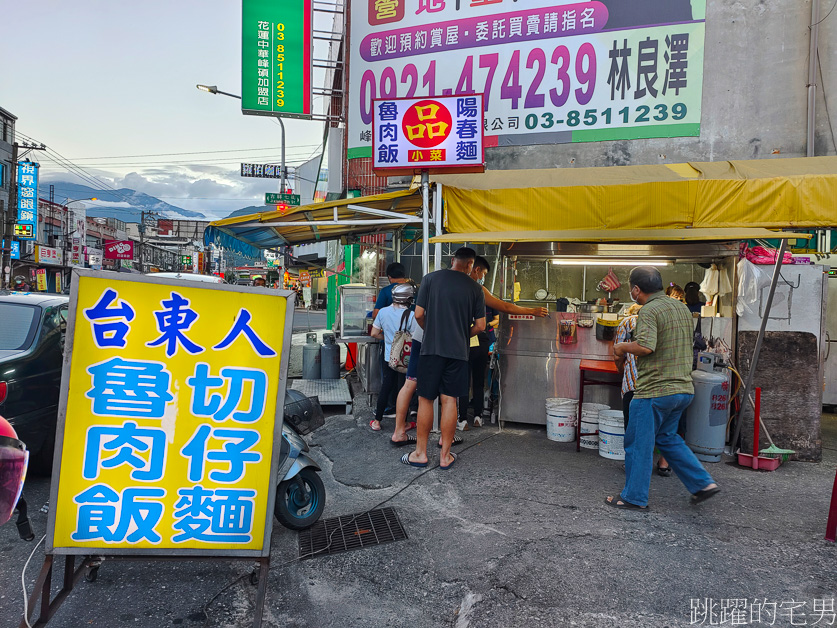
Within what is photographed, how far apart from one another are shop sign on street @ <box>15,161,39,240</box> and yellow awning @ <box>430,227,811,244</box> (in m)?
30.0

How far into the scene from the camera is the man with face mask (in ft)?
19.8

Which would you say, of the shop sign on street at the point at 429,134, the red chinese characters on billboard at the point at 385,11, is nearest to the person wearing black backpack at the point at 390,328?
the shop sign on street at the point at 429,134

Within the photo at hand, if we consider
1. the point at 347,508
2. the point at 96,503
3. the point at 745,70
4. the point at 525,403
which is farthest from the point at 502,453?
the point at 745,70

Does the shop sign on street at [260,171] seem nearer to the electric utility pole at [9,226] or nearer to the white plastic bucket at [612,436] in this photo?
the electric utility pole at [9,226]

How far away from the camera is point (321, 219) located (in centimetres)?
771

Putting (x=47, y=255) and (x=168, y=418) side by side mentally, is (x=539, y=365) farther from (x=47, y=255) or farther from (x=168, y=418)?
(x=47, y=255)

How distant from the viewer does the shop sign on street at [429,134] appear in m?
6.21

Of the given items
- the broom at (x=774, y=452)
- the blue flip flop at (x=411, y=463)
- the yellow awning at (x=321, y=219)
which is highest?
the yellow awning at (x=321, y=219)

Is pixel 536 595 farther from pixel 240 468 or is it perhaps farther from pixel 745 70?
pixel 745 70

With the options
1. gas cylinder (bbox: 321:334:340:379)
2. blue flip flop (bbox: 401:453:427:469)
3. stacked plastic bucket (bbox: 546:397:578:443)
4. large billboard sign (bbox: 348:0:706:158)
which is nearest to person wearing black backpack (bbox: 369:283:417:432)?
blue flip flop (bbox: 401:453:427:469)

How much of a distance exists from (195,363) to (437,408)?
446cm

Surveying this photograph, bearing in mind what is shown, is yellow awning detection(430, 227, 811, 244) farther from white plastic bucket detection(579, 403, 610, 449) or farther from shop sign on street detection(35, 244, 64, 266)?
shop sign on street detection(35, 244, 64, 266)

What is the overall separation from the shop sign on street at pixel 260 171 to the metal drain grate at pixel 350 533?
2397 cm

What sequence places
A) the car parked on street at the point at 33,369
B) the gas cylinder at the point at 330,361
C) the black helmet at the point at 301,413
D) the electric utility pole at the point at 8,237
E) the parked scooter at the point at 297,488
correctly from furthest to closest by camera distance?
the electric utility pole at the point at 8,237
the gas cylinder at the point at 330,361
the black helmet at the point at 301,413
the car parked on street at the point at 33,369
the parked scooter at the point at 297,488
